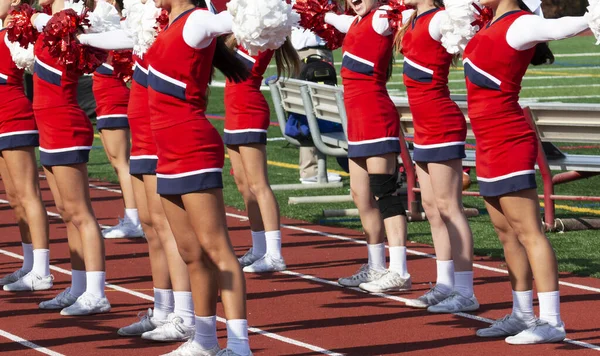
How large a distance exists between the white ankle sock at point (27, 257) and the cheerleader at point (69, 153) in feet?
3.37

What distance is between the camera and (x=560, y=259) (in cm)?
796

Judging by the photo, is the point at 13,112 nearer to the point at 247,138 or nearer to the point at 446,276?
the point at 247,138

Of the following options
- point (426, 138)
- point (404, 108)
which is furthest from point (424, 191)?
point (404, 108)

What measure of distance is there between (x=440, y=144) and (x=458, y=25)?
2.55ft

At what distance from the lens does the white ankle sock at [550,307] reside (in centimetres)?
559

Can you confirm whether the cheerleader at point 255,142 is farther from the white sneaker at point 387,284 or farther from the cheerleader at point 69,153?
the cheerleader at point 69,153

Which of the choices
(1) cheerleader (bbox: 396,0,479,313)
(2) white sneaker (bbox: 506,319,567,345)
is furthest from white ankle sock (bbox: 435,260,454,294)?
(2) white sneaker (bbox: 506,319,567,345)

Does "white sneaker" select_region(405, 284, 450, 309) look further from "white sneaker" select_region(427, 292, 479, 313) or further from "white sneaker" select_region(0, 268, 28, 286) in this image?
"white sneaker" select_region(0, 268, 28, 286)

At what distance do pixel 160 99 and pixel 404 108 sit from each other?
5028 mm

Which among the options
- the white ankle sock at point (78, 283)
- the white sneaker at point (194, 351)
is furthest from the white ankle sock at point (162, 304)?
the white ankle sock at point (78, 283)

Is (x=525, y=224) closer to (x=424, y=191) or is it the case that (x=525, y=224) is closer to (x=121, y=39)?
(x=424, y=191)

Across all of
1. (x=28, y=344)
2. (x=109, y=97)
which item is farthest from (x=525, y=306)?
(x=109, y=97)

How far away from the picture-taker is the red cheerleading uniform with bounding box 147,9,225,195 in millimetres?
4977

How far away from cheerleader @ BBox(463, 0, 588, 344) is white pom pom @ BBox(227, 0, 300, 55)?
120 centimetres
